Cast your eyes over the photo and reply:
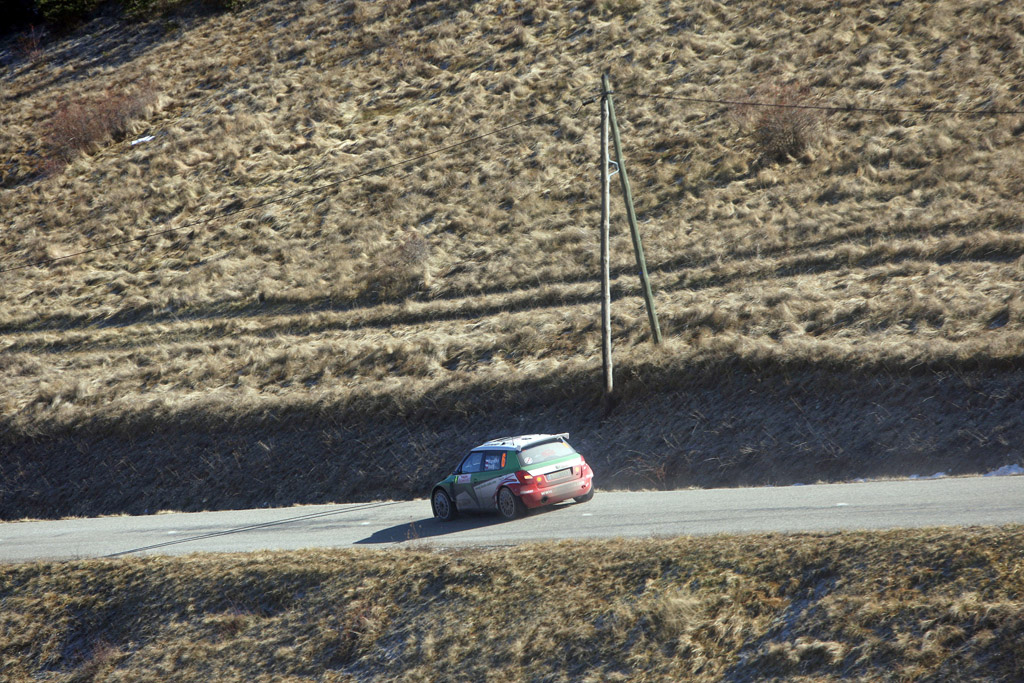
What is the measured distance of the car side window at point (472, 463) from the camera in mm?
15625

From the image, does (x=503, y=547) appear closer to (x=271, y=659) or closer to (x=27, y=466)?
(x=271, y=659)

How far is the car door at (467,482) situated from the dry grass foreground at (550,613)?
259 centimetres

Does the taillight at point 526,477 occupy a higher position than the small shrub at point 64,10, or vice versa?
the small shrub at point 64,10

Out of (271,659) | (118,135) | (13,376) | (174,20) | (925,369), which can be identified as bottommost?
(271,659)

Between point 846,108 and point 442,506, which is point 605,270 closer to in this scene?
point 442,506

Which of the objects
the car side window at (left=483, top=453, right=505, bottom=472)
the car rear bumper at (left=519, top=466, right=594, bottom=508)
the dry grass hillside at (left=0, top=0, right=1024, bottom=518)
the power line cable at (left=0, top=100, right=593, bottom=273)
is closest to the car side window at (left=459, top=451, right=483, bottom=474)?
the car side window at (left=483, top=453, right=505, bottom=472)

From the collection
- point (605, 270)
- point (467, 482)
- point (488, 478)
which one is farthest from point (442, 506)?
point (605, 270)

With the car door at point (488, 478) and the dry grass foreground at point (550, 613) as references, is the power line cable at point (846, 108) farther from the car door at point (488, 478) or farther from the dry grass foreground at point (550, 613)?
the dry grass foreground at point (550, 613)

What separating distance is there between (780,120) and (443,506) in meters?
22.6

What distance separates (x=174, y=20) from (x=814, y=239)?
4701 centimetres

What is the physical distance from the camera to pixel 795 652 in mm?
8953

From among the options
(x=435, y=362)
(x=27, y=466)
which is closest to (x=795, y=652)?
(x=435, y=362)

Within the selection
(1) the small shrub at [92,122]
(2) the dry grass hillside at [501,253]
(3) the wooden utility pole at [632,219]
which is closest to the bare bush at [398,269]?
(2) the dry grass hillside at [501,253]

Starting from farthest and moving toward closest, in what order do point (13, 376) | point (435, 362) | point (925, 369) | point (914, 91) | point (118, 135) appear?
point (118, 135) < point (914, 91) < point (13, 376) < point (435, 362) < point (925, 369)
